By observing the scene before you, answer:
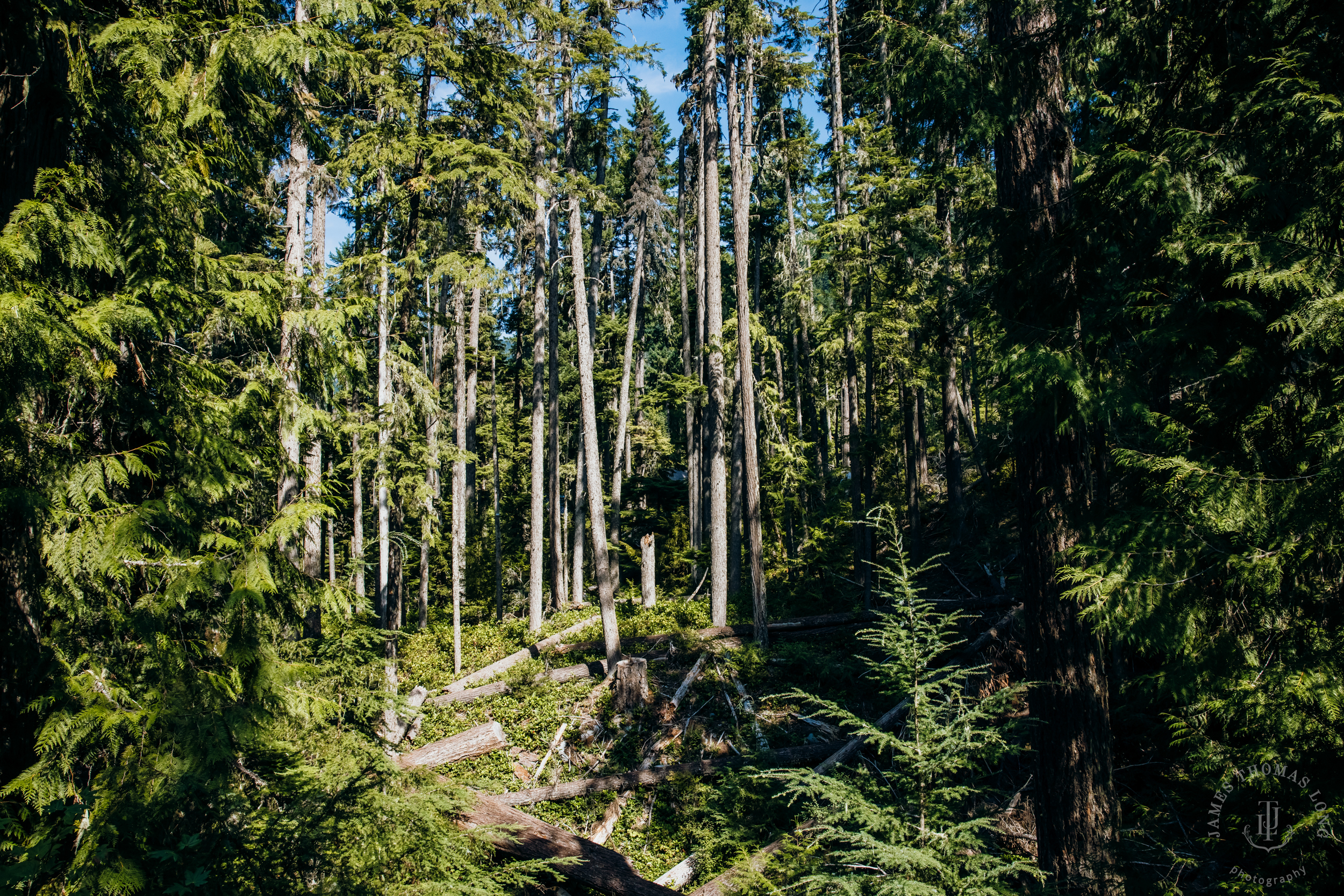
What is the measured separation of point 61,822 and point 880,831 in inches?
181

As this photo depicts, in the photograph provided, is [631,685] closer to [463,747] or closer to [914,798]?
[463,747]

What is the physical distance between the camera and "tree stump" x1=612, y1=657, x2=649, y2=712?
11.8m

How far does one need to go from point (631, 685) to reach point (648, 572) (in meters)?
6.31

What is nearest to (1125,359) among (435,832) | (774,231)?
(435,832)

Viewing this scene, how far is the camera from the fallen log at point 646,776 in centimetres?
979

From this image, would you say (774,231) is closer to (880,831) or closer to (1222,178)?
(1222,178)

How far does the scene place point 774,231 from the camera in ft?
90.6

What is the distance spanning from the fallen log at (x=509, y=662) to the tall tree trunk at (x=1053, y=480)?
11556mm

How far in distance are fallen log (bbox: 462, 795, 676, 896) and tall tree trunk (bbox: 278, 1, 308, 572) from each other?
13.1ft

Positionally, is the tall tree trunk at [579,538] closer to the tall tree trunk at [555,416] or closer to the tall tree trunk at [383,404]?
the tall tree trunk at [555,416]

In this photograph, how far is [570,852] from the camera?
765 cm

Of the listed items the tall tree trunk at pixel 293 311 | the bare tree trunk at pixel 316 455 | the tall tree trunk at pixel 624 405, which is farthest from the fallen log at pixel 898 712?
the tall tree trunk at pixel 624 405

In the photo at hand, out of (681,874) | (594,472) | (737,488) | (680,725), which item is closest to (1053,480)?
(681,874)
